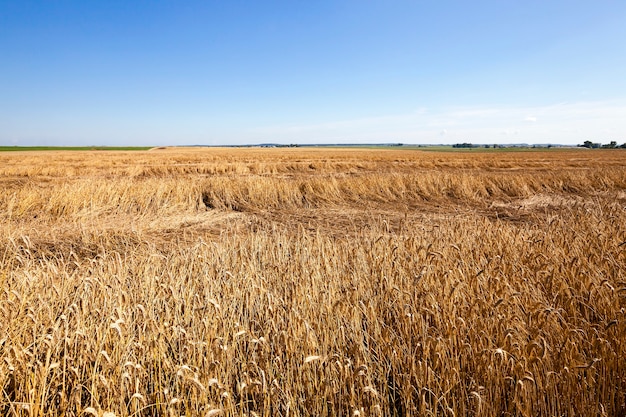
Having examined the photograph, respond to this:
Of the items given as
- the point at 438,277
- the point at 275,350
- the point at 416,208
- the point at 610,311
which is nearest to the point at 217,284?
the point at 275,350

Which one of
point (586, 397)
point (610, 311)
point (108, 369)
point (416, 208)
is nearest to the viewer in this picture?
point (586, 397)

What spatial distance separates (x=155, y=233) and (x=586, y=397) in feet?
22.6

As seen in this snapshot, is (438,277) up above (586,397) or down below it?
above

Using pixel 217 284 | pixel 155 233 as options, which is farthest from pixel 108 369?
pixel 155 233

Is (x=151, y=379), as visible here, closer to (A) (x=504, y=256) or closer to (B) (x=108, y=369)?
(B) (x=108, y=369)

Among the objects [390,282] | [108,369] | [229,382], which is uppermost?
[390,282]

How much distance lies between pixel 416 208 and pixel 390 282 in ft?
24.0

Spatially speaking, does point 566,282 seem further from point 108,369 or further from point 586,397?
point 108,369

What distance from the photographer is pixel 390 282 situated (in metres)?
3.26

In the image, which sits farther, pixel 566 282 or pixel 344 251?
pixel 344 251

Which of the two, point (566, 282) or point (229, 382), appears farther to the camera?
point (566, 282)

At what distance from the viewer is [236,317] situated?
120 inches

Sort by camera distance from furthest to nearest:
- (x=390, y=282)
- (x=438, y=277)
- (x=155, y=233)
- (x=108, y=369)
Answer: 1. (x=155, y=233)
2. (x=438, y=277)
3. (x=390, y=282)
4. (x=108, y=369)

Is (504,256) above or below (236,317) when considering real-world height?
above
